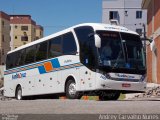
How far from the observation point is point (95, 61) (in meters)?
16.8

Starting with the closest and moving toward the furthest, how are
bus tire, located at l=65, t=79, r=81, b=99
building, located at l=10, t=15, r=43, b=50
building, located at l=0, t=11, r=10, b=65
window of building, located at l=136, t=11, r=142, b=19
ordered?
bus tire, located at l=65, t=79, r=81, b=99 → window of building, located at l=136, t=11, r=142, b=19 → building, located at l=0, t=11, r=10, b=65 → building, located at l=10, t=15, r=43, b=50

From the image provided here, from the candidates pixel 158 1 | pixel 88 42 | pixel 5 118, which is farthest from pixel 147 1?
pixel 5 118

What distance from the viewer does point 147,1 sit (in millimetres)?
44312

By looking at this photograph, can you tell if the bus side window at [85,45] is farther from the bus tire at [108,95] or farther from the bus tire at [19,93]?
the bus tire at [19,93]

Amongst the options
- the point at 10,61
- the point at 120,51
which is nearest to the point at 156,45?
the point at 10,61

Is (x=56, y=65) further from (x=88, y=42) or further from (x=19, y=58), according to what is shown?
(x=19, y=58)

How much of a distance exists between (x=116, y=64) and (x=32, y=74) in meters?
7.37

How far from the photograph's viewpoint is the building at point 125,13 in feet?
251

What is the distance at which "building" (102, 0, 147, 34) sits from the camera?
76.6 meters

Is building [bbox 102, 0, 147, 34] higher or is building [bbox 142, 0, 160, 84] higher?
building [bbox 102, 0, 147, 34]

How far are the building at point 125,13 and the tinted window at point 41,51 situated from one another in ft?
178

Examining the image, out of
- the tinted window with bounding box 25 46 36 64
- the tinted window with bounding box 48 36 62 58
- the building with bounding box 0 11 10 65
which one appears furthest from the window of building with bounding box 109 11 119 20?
the tinted window with bounding box 48 36 62 58

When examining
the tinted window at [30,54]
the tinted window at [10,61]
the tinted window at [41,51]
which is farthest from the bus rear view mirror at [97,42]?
the tinted window at [10,61]

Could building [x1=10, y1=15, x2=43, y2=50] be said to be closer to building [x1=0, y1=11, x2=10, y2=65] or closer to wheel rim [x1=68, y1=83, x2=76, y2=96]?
building [x1=0, y1=11, x2=10, y2=65]
